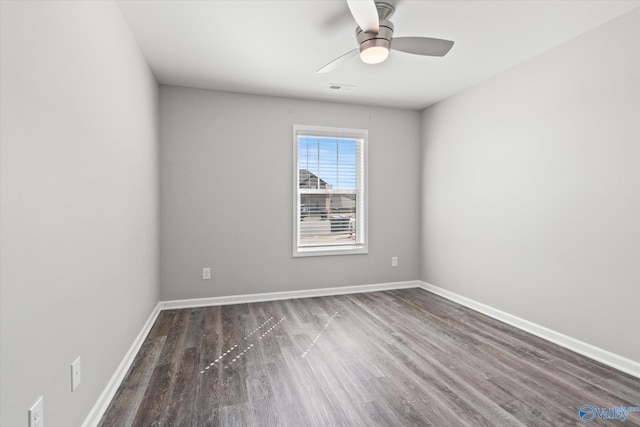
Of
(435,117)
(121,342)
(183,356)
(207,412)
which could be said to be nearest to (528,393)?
(207,412)

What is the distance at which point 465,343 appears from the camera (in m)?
2.74

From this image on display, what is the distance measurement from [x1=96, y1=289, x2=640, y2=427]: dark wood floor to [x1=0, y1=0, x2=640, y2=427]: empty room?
0.8 inches

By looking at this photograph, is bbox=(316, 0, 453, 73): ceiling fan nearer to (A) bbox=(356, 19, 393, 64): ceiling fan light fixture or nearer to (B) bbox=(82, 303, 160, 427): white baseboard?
(A) bbox=(356, 19, 393, 64): ceiling fan light fixture

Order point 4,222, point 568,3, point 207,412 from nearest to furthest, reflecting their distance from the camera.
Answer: point 4,222
point 207,412
point 568,3

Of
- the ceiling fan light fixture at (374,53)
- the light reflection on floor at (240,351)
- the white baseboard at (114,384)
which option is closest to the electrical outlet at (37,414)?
the white baseboard at (114,384)

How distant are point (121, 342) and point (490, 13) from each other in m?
3.45

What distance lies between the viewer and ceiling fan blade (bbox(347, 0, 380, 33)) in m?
1.80

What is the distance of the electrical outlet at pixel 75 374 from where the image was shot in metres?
1.47

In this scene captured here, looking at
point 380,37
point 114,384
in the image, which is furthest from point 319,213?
point 114,384

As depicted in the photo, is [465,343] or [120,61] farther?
[465,343]

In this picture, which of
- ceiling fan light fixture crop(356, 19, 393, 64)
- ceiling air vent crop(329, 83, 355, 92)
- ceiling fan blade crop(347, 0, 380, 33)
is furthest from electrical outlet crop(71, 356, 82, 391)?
ceiling air vent crop(329, 83, 355, 92)

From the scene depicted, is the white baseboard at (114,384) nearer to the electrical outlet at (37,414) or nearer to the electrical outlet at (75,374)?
the electrical outlet at (75,374)

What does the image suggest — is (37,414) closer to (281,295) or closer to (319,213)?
(281,295)

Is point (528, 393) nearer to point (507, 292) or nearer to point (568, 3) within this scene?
point (507, 292)
